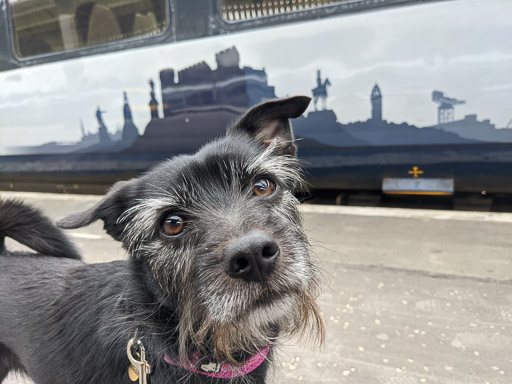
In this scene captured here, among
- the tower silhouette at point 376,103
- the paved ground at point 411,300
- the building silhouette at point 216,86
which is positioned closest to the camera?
the paved ground at point 411,300

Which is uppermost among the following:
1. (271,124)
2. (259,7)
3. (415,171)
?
(259,7)

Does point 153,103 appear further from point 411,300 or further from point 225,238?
point 225,238

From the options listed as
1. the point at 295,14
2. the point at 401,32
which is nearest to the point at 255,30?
the point at 295,14

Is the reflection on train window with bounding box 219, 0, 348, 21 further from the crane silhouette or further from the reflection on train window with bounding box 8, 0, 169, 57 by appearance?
the crane silhouette

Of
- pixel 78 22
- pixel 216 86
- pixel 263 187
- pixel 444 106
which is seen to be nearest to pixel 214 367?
pixel 263 187

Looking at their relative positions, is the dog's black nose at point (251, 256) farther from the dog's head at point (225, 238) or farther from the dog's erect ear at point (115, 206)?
the dog's erect ear at point (115, 206)

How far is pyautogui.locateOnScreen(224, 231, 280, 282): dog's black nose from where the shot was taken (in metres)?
1.39

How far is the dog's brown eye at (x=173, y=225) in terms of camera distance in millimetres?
1702

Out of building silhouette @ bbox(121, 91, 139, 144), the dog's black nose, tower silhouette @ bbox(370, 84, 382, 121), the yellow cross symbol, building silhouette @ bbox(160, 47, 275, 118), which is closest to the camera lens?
the dog's black nose

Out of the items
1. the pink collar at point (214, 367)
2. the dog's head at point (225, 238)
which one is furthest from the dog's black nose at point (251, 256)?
the pink collar at point (214, 367)

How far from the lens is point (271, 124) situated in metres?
2.14

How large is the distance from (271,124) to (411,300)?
1953 mm

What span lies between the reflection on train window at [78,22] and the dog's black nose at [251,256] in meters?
4.91

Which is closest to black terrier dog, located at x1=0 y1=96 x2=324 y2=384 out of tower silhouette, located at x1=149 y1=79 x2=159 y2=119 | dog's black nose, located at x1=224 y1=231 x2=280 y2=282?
dog's black nose, located at x1=224 y1=231 x2=280 y2=282
